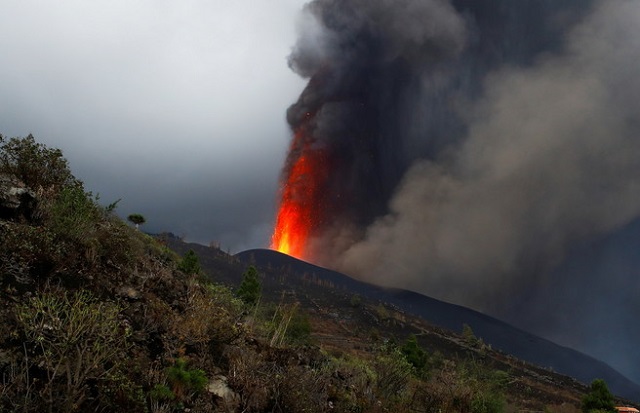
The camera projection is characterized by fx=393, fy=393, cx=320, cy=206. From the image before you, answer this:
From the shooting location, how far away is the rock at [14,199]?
34.1ft

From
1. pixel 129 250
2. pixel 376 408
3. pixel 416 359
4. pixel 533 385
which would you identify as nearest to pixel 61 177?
pixel 129 250

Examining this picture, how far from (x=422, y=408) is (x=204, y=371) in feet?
36.3

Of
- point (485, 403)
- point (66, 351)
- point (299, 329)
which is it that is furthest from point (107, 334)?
point (299, 329)

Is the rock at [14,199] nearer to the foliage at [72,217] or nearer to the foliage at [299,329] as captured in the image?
the foliage at [72,217]

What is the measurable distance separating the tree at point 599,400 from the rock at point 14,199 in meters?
50.9

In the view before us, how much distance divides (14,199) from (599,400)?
5302cm

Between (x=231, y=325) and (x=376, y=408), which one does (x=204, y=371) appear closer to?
(x=231, y=325)

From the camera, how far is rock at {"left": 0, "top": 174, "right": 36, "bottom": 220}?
409 inches

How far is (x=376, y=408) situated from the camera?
13.4 meters

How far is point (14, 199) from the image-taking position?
1065cm

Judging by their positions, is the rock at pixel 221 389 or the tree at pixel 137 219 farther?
the tree at pixel 137 219

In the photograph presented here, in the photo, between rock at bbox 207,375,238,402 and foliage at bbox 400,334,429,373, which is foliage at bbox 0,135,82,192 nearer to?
rock at bbox 207,375,238,402

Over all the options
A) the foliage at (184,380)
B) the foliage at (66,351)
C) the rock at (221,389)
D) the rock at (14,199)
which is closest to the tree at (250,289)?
the rock at (14,199)

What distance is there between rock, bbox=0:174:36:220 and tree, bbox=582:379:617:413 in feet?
167
